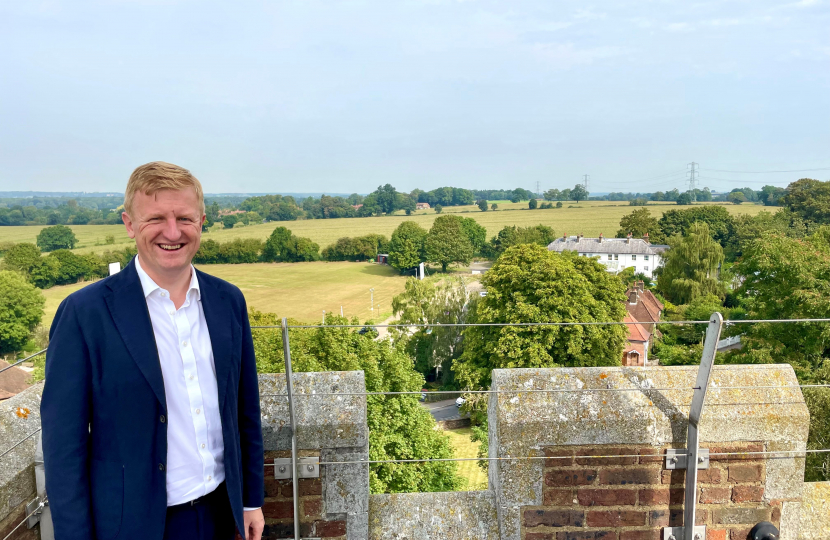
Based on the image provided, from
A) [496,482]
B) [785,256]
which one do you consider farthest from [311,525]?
[785,256]

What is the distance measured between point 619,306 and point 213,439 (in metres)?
31.9

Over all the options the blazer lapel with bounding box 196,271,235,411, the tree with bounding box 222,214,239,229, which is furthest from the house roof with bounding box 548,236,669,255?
the tree with bounding box 222,214,239,229

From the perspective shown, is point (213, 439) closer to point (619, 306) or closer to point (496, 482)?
point (496, 482)

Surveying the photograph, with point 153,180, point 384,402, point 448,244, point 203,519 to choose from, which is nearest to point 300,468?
point 203,519

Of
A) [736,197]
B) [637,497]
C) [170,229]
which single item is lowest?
[637,497]

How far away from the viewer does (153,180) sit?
2.15 metres

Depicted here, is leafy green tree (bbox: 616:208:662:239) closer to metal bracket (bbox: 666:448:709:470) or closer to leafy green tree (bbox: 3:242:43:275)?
leafy green tree (bbox: 3:242:43:275)

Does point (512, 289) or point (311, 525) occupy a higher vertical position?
point (311, 525)

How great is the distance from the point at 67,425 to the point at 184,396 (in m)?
0.39

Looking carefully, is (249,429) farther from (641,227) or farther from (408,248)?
(408,248)

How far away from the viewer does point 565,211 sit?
151875 mm

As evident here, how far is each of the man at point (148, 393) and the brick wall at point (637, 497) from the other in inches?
63.4

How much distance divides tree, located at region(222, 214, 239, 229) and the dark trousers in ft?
432

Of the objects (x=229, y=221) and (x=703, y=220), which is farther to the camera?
(x=229, y=221)
